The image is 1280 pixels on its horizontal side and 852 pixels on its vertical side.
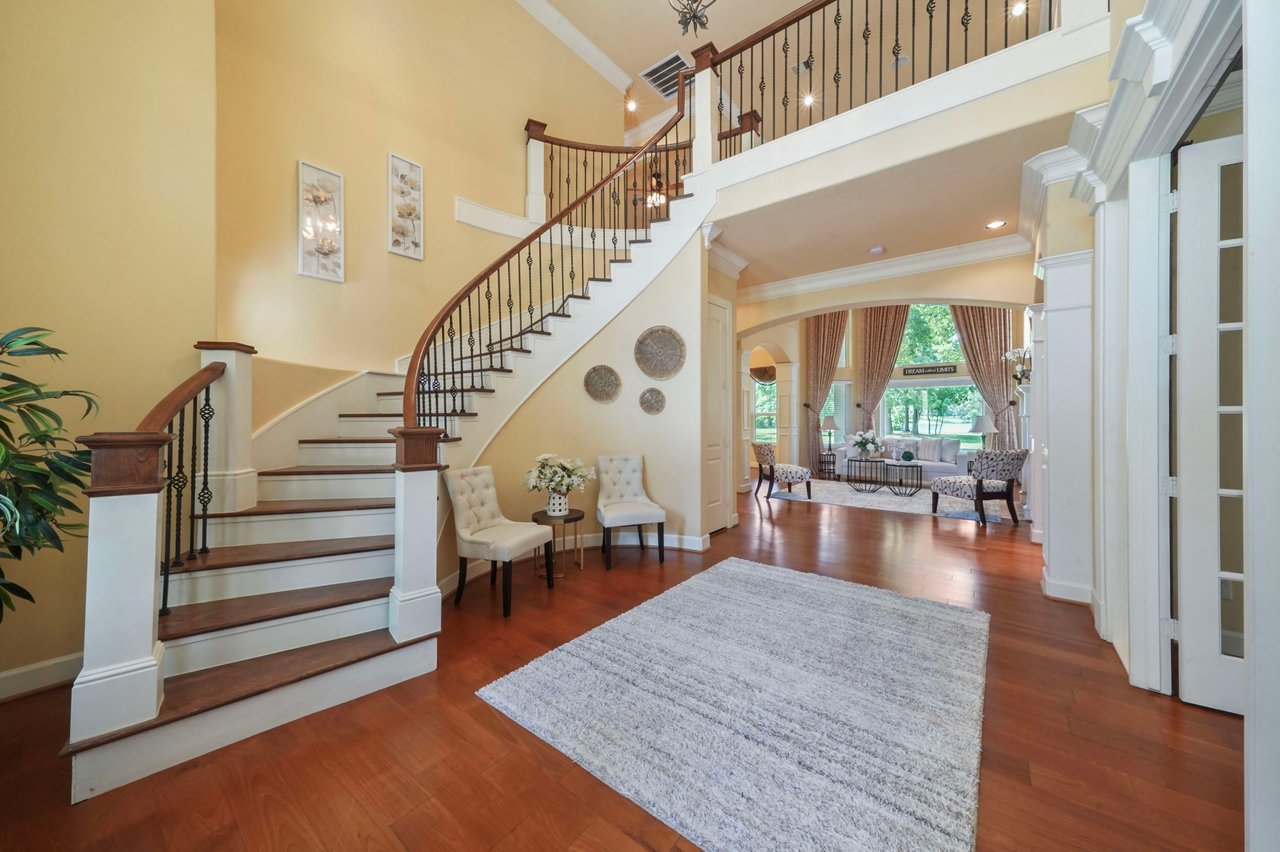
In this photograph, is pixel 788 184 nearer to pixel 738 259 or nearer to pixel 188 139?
pixel 738 259

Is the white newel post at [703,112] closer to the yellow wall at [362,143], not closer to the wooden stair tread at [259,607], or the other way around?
the yellow wall at [362,143]

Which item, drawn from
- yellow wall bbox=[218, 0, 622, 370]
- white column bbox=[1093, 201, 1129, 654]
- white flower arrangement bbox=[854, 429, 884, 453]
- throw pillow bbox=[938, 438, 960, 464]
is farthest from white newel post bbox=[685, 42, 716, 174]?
throw pillow bbox=[938, 438, 960, 464]

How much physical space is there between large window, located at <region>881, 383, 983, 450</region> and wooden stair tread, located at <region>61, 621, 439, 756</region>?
10826 millimetres

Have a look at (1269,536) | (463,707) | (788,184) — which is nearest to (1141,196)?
(1269,536)

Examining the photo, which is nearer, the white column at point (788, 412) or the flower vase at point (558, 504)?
the flower vase at point (558, 504)

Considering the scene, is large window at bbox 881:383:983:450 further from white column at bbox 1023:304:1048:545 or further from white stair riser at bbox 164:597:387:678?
white stair riser at bbox 164:597:387:678

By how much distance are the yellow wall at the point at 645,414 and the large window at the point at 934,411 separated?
26.3ft

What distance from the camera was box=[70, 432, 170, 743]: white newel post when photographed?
1452 mm

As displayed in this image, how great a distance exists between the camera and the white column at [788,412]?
381 inches

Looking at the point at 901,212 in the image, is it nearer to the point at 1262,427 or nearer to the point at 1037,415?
the point at 1037,415

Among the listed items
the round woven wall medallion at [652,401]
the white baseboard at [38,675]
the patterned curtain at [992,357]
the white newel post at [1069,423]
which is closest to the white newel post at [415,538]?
the white baseboard at [38,675]

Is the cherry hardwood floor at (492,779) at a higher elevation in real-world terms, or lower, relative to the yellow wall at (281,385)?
lower

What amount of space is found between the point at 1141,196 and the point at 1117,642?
7.21 ft

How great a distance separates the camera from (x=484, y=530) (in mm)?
3066
